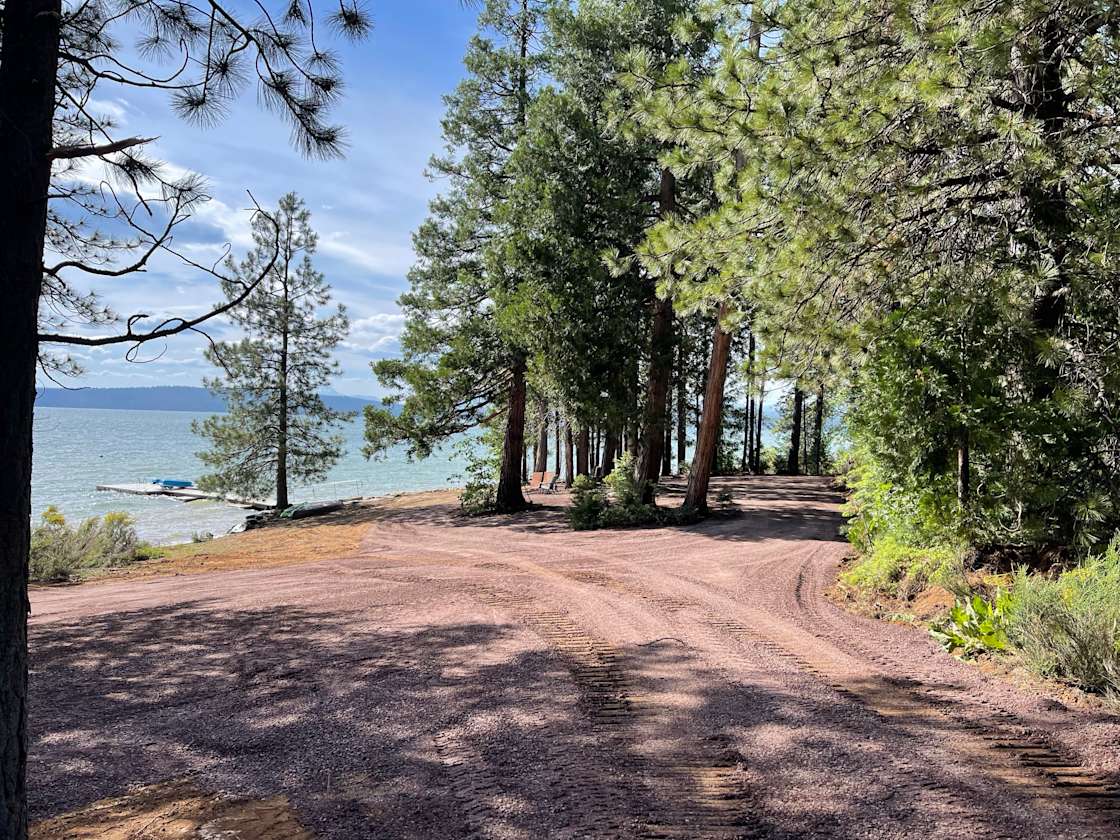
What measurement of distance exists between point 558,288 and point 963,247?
7.98 metres

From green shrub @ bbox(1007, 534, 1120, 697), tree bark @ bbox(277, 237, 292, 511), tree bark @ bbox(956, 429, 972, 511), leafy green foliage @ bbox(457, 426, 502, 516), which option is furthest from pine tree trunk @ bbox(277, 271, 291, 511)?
green shrub @ bbox(1007, 534, 1120, 697)

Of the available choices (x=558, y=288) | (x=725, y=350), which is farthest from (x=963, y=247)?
(x=558, y=288)

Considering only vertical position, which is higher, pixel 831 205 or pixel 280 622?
pixel 831 205

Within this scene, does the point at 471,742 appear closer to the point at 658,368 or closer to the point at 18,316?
the point at 18,316

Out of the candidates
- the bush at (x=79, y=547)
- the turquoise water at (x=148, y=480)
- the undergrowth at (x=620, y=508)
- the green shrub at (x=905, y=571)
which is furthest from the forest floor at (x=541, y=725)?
the turquoise water at (x=148, y=480)

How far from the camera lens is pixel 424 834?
8.82ft

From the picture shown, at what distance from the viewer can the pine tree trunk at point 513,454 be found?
1602 centimetres

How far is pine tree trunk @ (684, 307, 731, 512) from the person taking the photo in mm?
12742

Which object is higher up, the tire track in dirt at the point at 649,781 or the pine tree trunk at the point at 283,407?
the pine tree trunk at the point at 283,407

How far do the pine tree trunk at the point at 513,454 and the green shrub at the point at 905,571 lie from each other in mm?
9890

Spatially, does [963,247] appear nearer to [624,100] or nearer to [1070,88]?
[1070,88]

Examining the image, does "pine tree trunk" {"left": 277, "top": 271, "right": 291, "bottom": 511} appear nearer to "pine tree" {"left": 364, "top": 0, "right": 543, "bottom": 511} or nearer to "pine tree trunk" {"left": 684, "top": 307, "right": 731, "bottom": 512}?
"pine tree" {"left": 364, "top": 0, "right": 543, "bottom": 511}

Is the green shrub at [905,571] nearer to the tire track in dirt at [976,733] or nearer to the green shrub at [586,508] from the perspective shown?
the tire track in dirt at [976,733]

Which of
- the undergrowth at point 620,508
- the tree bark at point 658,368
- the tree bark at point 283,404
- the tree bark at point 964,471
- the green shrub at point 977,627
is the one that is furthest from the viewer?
the tree bark at point 283,404
